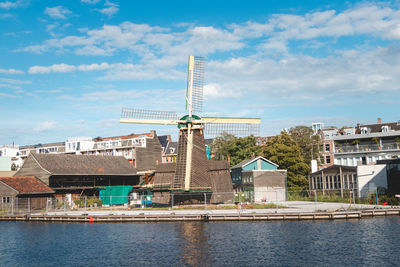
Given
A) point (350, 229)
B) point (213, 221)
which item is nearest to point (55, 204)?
point (213, 221)

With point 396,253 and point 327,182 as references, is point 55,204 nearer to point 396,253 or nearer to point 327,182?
A: point 327,182

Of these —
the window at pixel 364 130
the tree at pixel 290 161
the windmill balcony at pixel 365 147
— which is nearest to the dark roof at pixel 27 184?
the tree at pixel 290 161

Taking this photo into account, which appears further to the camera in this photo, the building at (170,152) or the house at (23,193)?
the building at (170,152)

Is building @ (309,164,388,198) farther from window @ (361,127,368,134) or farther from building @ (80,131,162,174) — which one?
building @ (80,131,162,174)

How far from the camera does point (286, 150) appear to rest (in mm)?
82500

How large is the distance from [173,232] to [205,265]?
1399 centimetres

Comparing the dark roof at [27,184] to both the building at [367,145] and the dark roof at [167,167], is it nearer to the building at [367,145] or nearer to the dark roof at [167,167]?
the dark roof at [167,167]

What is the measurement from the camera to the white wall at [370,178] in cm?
6275

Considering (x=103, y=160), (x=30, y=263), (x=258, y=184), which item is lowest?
(x=30, y=263)

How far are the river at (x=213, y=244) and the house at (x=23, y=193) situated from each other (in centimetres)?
2071

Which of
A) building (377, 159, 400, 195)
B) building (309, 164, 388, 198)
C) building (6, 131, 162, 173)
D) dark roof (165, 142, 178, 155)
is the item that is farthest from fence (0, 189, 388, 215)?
dark roof (165, 142, 178, 155)

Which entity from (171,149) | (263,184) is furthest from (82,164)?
(171,149)

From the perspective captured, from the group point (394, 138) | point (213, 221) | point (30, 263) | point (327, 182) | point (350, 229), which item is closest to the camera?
point (30, 263)

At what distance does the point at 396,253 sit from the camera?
29406mm
